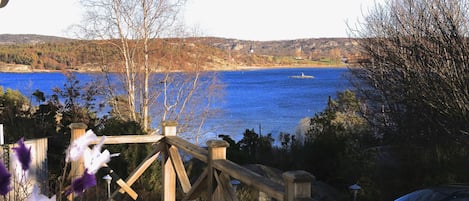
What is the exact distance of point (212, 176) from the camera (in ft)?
11.1

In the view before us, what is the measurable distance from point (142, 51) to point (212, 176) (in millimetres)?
10653

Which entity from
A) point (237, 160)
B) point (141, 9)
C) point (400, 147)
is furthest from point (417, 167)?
point (141, 9)

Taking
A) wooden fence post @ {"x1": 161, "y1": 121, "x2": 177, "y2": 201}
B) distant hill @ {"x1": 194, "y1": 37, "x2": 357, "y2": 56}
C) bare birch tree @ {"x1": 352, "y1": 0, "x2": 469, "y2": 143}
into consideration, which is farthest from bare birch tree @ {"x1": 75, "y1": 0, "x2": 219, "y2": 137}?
distant hill @ {"x1": 194, "y1": 37, "x2": 357, "y2": 56}

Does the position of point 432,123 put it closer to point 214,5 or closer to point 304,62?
point 214,5

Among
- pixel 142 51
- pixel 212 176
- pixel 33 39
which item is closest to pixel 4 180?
pixel 212 176

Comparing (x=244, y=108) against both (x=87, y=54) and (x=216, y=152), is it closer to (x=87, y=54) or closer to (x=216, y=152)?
(x=87, y=54)

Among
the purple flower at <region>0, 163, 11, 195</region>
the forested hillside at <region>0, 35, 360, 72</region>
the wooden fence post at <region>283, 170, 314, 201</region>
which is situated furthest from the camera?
the forested hillside at <region>0, 35, 360, 72</region>

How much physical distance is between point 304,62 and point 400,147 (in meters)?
42.4

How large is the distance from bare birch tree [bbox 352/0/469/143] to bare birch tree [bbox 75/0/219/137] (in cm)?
535

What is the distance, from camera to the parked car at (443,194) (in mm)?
3213

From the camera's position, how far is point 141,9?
1299 centimetres

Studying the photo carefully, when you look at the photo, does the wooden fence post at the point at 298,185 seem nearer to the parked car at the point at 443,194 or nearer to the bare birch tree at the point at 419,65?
the parked car at the point at 443,194

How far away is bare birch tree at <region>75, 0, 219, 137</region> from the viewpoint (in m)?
12.8

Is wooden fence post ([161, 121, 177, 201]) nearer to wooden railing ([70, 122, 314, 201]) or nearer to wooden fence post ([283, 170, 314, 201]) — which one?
wooden railing ([70, 122, 314, 201])
